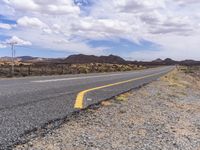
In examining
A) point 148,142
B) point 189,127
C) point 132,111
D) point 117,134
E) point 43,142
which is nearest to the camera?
point 43,142

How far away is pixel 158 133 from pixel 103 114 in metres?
1.81

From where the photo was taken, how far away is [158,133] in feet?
19.5

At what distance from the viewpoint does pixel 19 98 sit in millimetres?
8945

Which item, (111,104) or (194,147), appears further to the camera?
(111,104)

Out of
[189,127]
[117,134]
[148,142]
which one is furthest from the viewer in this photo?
[189,127]

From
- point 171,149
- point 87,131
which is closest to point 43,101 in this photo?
point 87,131

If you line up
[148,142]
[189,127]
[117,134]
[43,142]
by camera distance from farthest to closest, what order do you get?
[189,127] < [117,134] < [148,142] < [43,142]

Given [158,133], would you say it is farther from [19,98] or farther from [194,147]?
[19,98]

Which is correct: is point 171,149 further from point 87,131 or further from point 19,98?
point 19,98

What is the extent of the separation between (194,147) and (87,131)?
177 centimetres

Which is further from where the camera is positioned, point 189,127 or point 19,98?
point 19,98

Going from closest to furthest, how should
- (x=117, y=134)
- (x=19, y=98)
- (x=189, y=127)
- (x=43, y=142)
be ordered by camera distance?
(x=43, y=142), (x=117, y=134), (x=189, y=127), (x=19, y=98)

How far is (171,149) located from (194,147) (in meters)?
0.44

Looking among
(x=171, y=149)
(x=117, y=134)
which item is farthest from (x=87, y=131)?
(x=171, y=149)
